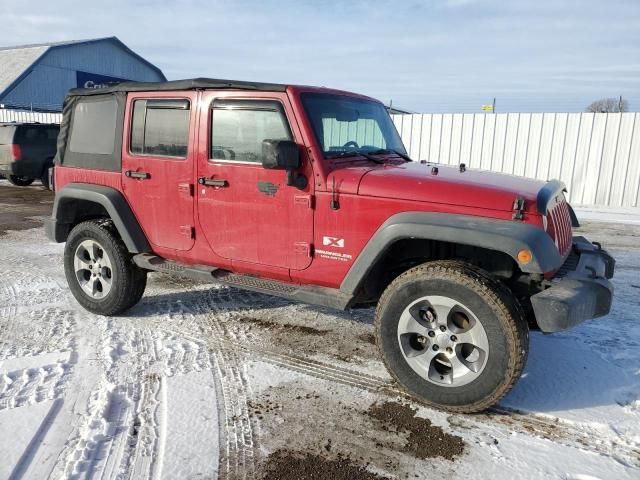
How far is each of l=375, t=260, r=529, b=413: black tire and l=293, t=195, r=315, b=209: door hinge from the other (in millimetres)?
788

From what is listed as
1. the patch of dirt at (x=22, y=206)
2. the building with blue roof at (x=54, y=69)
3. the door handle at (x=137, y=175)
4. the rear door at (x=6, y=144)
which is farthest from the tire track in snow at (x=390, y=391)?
the building with blue roof at (x=54, y=69)

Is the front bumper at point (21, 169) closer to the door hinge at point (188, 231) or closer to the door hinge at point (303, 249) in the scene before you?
the door hinge at point (188, 231)

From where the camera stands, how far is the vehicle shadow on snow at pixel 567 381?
317 centimetres

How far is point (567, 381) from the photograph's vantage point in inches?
135

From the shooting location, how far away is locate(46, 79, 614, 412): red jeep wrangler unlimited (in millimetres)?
2936

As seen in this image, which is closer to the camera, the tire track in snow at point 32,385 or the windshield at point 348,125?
the tire track in snow at point 32,385

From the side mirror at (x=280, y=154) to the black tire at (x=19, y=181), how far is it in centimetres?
1391

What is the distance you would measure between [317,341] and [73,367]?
6.00 ft

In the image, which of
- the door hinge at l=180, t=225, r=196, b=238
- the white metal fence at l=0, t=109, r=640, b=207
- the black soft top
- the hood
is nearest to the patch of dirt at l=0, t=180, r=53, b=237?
the black soft top

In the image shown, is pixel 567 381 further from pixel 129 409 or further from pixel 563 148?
pixel 563 148

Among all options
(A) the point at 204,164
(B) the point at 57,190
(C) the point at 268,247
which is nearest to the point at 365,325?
(C) the point at 268,247

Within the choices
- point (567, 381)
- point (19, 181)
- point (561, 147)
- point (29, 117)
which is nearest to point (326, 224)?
point (567, 381)

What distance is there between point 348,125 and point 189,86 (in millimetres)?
1299

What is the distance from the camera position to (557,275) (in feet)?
10.5
